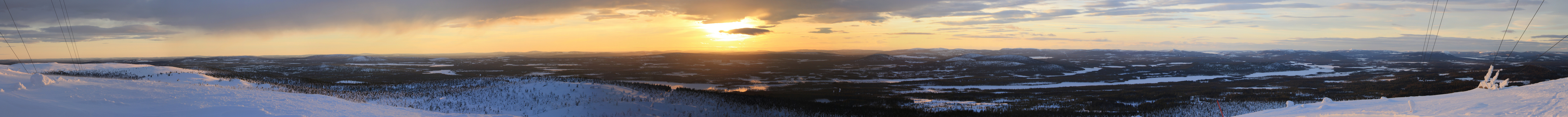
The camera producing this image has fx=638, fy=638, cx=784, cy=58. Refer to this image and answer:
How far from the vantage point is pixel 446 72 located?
67.4m

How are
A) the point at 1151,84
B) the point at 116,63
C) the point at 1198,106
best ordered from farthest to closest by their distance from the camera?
the point at 1151,84 < the point at 116,63 < the point at 1198,106

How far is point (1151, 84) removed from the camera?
45.3 m

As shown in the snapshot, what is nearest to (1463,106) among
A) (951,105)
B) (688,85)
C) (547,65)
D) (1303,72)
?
(951,105)

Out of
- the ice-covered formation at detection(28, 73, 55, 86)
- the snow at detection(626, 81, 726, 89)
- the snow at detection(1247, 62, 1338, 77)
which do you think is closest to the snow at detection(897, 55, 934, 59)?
the snow at detection(1247, 62, 1338, 77)

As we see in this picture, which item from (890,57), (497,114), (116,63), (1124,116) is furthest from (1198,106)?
(890,57)

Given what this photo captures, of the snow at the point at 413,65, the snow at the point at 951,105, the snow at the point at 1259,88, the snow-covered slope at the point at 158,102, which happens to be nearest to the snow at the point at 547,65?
the snow at the point at 413,65

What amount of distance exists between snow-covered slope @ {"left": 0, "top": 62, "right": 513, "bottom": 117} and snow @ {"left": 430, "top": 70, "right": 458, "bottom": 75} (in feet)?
163

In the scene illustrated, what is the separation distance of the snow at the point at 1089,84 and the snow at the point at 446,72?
1865 inches

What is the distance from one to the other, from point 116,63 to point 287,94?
38702 mm

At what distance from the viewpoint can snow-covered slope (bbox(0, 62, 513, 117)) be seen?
374 inches

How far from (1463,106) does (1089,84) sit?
134 feet

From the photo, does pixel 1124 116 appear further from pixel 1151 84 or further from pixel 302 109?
pixel 1151 84

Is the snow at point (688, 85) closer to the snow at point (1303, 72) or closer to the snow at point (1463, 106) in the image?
the snow at point (1463, 106)

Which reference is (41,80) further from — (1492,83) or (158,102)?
(1492,83)
